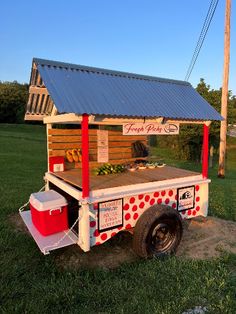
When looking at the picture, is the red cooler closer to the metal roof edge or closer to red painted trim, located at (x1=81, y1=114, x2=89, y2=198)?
red painted trim, located at (x1=81, y1=114, x2=89, y2=198)

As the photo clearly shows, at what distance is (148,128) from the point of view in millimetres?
5410

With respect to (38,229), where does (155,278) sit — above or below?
below

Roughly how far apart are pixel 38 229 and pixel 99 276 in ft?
4.75

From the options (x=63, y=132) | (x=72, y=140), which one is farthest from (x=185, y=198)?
(x=63, y=132)

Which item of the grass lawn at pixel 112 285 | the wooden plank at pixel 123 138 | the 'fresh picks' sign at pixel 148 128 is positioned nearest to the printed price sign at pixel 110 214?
the grass lawn at pixel 112 285

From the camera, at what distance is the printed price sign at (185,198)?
567 centimetres

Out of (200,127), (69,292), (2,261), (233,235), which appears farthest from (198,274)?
(200,127)

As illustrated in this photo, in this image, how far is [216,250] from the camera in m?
5.34

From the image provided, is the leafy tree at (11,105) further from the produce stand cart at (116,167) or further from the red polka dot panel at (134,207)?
the red polka dot panel at (134,207)

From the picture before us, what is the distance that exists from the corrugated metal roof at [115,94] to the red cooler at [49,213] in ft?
5.76

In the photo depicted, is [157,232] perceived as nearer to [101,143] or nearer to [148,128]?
[148,128]

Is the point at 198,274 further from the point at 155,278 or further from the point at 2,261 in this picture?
the point at 2,261

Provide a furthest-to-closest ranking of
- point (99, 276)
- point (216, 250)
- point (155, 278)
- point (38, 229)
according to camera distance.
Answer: point (216, 250), point (38, 229), point (99, 276), point (155, 278)

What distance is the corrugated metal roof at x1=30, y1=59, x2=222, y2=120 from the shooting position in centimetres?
432
